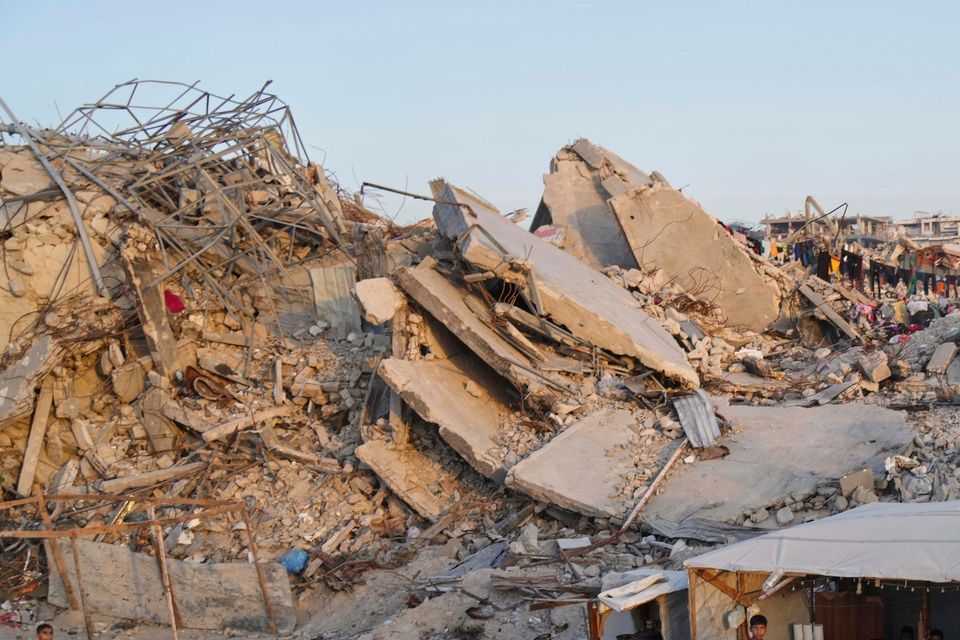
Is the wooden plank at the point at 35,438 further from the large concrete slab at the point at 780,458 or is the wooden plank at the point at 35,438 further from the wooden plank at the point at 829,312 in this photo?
the wooden plank at the point at 829,312

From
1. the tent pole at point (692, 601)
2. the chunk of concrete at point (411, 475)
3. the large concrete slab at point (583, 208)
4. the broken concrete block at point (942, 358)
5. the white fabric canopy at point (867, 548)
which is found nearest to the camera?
the white fabric canopy at point (867, 548)

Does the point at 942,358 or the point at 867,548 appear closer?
the point at 867,548

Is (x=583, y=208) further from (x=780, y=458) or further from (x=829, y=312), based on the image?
(x=780, y=458)

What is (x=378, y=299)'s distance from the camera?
9.09 meters

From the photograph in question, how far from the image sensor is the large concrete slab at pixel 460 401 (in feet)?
27.9

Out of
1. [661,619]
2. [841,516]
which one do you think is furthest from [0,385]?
[841,516]

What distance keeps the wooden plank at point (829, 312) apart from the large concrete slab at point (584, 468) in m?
4.48

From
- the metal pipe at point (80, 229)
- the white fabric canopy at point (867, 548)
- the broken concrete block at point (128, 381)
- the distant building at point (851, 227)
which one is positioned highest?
the metal pipe at point (80, 229)

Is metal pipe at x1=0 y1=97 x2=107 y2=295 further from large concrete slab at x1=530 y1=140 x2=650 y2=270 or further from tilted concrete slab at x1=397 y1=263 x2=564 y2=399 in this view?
large concrete slab at x1=530 y1=140 x2=650 y2=270

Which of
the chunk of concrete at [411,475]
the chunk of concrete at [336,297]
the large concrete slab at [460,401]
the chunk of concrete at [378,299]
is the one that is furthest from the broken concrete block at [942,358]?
the chunk of concrete at [336,297]

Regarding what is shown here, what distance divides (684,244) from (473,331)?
5200mm

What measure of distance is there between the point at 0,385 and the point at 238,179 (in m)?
3.69

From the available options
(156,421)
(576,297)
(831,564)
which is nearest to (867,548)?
(831,564)

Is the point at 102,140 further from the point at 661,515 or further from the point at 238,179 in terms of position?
the point at 661,515
